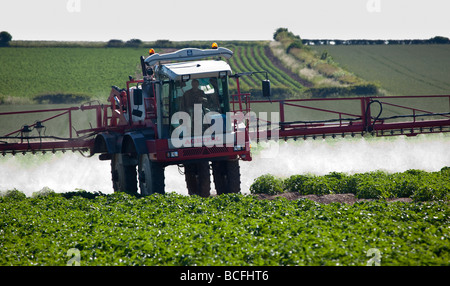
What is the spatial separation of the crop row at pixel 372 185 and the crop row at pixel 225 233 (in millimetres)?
2408

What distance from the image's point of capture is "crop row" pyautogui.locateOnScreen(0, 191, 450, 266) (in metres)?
9.04

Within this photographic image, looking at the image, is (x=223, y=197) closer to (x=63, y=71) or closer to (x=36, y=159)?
(x=36, y=159)

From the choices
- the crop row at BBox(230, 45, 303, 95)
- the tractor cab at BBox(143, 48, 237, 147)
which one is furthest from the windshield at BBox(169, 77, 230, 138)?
the crop row at BBox(230, 45, 303, 95)

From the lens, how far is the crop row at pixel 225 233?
9039mm

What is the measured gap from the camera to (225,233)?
33.9ft

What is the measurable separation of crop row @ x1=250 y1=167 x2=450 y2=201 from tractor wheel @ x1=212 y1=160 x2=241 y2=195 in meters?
1.28

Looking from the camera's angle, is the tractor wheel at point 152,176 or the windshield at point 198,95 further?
the tractor wheel at point 152,176

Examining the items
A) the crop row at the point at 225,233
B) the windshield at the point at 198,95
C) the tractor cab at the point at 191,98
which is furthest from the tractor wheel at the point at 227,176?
the crop row at the point at 225,233

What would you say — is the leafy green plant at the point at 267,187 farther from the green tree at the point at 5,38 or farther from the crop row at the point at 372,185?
the green tree at the point at 5,38

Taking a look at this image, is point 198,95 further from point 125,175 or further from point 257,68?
point 257,68

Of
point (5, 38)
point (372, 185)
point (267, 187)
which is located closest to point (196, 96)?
point (267, 187)

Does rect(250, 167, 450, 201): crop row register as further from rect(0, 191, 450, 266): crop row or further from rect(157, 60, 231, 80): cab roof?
rect(157, 60, 231, 80): cab roof

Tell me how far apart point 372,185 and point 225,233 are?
6.33m

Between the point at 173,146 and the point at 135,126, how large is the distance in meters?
2.42
